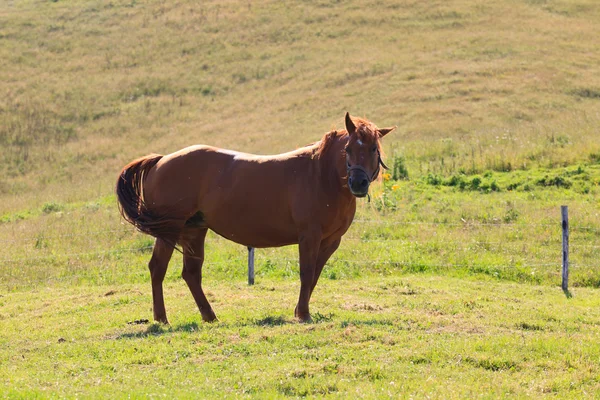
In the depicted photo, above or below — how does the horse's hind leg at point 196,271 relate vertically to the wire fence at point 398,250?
above

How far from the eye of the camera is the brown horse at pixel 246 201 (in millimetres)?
10070

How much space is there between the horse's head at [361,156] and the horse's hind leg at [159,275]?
9.81ft

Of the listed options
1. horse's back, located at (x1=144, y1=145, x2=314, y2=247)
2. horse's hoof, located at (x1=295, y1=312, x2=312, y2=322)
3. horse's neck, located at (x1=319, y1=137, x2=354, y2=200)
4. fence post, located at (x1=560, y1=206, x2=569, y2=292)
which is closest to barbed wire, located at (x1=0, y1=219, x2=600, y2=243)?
fence post, located at (x1=560, y1=206, x2=569, y2=292)

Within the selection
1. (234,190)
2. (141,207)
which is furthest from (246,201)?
(141,207)

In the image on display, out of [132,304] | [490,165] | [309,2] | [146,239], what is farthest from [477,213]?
[309,2]

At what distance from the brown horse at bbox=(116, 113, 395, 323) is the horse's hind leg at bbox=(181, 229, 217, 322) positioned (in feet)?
0.05

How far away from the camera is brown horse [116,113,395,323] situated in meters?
10.1

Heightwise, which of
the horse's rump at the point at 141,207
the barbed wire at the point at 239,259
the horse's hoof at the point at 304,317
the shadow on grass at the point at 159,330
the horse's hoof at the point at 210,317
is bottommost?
the barbed wire at the point at 239,259

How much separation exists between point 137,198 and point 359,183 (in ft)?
11.7

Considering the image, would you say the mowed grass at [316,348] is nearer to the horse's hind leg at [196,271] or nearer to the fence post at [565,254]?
the horse's hind leg at [196,271]

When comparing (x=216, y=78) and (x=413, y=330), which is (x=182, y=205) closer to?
(x=413, y=330)

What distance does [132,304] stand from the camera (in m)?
12.4

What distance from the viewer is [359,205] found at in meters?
19.7

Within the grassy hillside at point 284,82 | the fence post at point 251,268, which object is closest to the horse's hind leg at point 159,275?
the fence post at point 251,268
